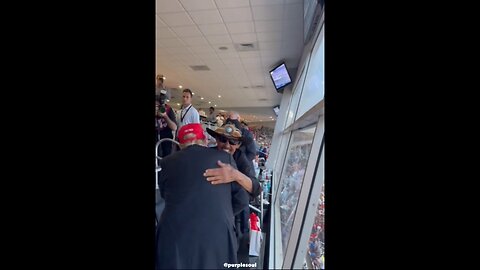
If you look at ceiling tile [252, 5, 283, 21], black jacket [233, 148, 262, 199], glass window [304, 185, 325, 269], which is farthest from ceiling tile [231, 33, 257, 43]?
glass window [304, 185, 325, 269]

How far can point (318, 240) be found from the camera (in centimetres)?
113

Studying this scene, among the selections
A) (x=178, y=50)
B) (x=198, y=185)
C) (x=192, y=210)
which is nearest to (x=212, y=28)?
(x=178, y=50)

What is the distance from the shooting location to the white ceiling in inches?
43.6

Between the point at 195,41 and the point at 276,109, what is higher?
the point at 195,41

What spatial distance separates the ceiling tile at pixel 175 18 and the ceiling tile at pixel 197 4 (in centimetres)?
4

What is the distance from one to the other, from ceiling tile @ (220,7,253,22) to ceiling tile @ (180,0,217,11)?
8cm

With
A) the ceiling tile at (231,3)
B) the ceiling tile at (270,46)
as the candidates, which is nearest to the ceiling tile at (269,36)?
the ceiling tile at (270,46)

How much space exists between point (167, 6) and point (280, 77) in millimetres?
657

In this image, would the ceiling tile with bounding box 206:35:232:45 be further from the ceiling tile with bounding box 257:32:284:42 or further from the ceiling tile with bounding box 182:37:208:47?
the ceiling tile with bounding box 257:32:284:42

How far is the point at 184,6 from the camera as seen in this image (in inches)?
44.9

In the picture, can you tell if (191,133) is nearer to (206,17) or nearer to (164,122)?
(164,122)

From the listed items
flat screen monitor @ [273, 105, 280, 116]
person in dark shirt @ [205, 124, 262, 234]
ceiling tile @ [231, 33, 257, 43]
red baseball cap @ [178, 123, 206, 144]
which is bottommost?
person in dark shirt @ [205, 124, 262, 234]
